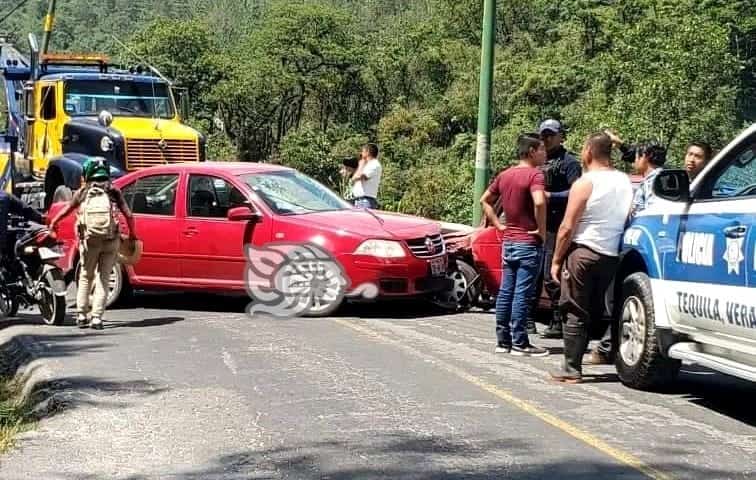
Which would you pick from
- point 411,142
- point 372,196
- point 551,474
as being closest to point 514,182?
point 551,474

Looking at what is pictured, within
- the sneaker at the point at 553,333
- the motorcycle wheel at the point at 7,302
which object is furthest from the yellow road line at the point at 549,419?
the motorcycle wheel at the point at 7,302

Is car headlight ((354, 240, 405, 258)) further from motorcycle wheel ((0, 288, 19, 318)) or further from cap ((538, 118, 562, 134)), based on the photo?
motorcycle wheel ((0, 288, 19, 318))

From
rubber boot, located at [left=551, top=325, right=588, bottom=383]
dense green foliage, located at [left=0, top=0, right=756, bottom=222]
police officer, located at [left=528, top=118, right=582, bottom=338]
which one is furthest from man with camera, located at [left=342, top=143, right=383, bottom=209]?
dense green foliage, located at [left=0, top=0, right=756, bottom=222]

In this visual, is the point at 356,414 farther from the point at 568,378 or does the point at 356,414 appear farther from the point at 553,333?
the point at 553,333

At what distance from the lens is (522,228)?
9.39 metres

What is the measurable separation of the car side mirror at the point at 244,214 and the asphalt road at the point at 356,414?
1.67 meters

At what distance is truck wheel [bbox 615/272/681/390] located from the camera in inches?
316

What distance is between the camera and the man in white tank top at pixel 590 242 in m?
8.38

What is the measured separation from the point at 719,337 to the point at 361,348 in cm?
349

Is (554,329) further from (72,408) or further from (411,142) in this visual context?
(411,142)

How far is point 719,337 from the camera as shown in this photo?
7.34m

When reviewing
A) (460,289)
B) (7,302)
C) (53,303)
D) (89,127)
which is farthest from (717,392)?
(89,127)

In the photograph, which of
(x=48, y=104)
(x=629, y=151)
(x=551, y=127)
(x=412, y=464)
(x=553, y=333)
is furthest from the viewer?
(x=48, y=104)

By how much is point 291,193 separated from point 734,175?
6.08m
